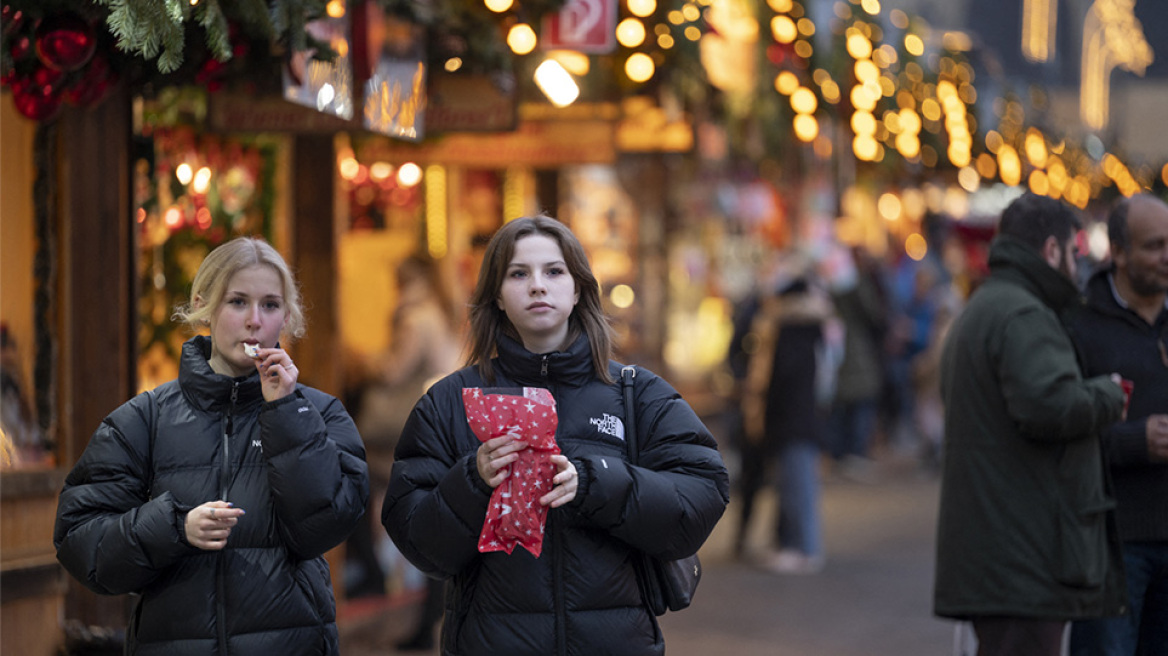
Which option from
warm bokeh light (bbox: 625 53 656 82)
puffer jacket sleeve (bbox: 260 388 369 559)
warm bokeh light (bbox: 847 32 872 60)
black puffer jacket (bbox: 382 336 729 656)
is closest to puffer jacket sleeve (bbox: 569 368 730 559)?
black puffer jacket (bbox: 382 336 729 656)

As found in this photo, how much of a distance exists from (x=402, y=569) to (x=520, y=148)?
2.91 metres

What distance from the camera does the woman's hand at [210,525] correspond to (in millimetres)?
3713

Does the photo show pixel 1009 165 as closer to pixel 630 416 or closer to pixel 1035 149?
pixel 1035 149

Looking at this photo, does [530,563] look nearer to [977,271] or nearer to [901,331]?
[901,331]

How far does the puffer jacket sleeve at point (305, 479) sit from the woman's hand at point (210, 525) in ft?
0.44

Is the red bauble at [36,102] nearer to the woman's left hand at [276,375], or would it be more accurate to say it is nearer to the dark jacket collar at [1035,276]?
the woman's left hand at [276,375]

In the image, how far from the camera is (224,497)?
3.89 metres

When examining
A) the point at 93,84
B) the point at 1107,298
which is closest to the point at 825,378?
the point at 1107,298

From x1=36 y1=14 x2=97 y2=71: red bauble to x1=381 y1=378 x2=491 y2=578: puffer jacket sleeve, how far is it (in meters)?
1.79

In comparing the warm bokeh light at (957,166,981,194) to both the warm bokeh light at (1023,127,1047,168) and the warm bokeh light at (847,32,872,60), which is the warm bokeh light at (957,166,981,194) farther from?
the warm bokeh light at (847,32,872,60)

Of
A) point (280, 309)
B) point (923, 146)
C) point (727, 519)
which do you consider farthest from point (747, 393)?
point (280, 309)

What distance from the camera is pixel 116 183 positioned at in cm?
625

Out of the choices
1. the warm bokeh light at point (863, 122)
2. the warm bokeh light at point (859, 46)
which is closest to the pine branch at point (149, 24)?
the warm bokeh light at point (859, 46)

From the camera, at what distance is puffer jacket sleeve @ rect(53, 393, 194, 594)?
3.76 m
